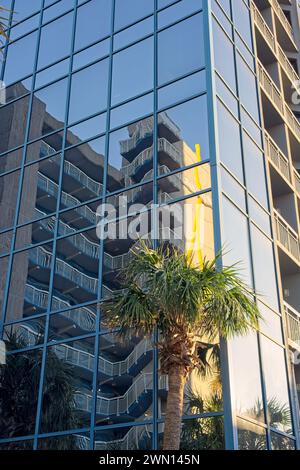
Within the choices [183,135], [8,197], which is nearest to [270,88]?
[183,135]

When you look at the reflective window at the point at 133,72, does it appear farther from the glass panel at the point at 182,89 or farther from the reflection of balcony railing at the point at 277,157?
the reflection of balcony railing at the point at 277,157

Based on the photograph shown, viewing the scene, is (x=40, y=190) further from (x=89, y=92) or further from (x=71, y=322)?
(x=71, y=322)

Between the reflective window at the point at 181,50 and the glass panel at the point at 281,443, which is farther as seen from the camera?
the reflective window at the point at 181,50

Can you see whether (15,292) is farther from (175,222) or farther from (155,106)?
(155,106)

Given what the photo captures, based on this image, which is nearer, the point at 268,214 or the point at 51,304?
the point at 51,304

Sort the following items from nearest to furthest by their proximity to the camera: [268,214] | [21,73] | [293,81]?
[268,214], [21,73], [293,81]

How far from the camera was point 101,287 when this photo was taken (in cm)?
1811

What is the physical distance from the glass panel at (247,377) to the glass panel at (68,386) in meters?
3.97

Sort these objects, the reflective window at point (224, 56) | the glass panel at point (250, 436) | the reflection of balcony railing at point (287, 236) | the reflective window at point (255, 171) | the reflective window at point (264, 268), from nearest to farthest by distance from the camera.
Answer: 1. the glass panel at point (250, 436)
2. the reflective window at point (264, 268)
3. the reflective window at point (224, 56)
4. the reflective window at point (255, 171)
5. the reflection of balcony railing at point (287, 236)

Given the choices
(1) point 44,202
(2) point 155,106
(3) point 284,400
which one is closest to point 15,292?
(1) point 44,202

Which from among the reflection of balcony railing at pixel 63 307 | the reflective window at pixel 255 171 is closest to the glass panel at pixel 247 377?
the reflection of balcony railing at pixel 63 307

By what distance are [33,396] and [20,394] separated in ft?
1.40

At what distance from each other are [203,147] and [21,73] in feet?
33.2

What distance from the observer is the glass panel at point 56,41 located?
2395 cm
